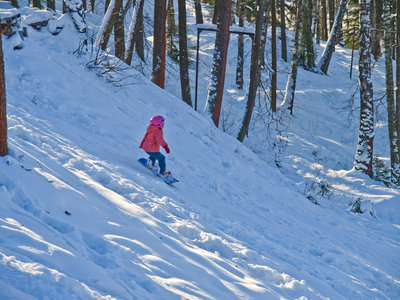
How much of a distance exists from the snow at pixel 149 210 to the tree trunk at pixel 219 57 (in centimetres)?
94

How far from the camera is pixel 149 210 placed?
5.49m

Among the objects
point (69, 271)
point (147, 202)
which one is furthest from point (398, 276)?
point (69, 271)

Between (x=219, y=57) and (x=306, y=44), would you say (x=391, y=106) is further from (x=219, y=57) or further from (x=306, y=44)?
(x=306, y=44)

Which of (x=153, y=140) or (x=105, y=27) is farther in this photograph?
(x=105, y=27)

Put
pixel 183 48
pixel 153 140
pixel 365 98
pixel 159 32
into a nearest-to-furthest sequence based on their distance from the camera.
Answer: pixel 153 140 < pixel 159 32 < pixel 365 98 < pixel 183 48

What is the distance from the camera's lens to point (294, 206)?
8.98 meters

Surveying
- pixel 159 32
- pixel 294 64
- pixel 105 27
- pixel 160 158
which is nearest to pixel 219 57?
pixel 159 32

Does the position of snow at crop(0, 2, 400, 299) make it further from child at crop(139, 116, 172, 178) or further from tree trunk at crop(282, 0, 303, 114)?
tree trunk at crop(282, 0, 303, 114)

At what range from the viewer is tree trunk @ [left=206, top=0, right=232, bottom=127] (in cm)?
1140

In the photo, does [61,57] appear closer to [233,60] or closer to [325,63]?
[233,60]

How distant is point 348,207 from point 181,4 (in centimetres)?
832

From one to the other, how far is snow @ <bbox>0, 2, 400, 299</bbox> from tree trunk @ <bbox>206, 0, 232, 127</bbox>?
94cm

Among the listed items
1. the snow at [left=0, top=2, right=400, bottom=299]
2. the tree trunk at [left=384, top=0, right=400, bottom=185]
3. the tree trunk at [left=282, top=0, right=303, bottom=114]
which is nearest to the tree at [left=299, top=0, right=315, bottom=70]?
the tree trunk at [left=282, top=0, right=303, bottom=114]

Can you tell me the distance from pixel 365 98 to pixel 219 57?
479cm
